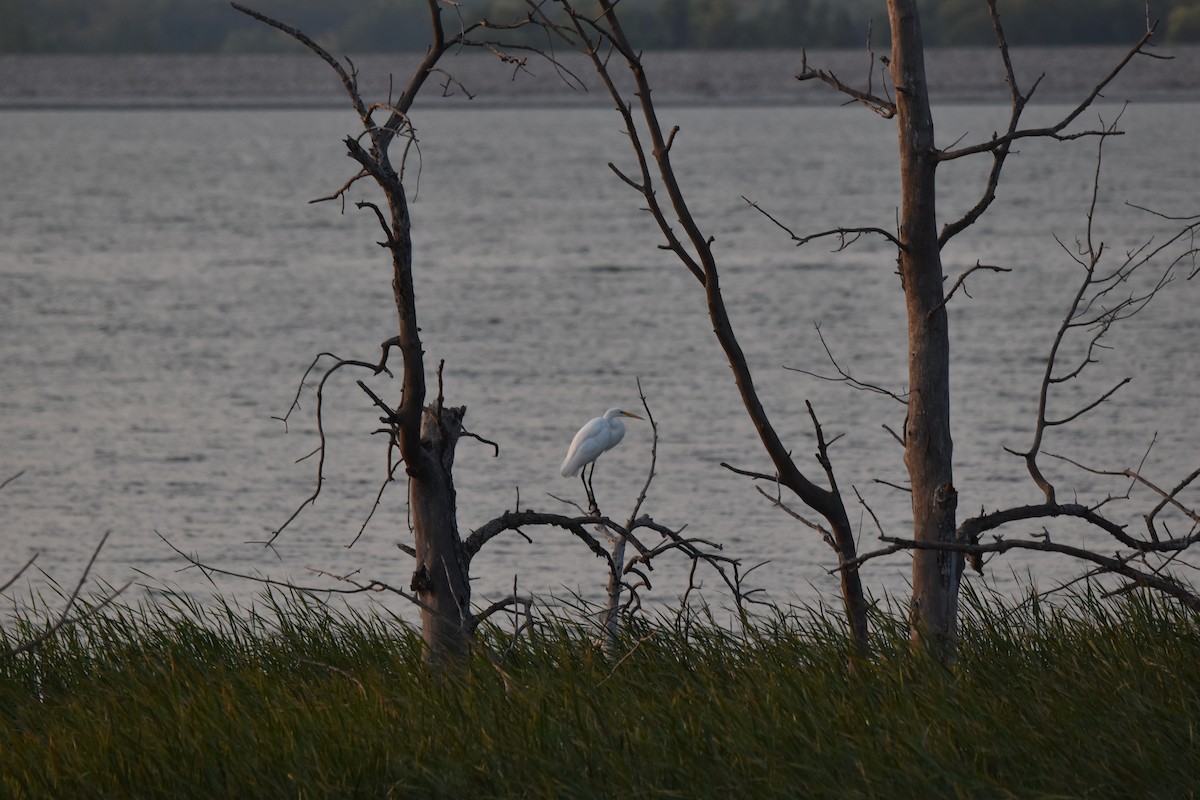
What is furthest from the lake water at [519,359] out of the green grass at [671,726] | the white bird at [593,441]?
the green grass at [671,726]

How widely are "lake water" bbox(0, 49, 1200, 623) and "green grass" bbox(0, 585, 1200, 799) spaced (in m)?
1.72

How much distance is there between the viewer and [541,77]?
2576 inches

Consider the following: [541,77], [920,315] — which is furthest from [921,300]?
[541,77]

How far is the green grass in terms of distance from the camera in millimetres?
4074

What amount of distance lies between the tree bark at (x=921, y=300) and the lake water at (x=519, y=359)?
6.63 ft

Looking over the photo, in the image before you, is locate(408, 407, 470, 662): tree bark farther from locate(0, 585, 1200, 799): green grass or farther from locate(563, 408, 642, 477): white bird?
locate(563, 408, 642, 477): white bird

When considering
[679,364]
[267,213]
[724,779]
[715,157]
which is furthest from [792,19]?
[724,779]

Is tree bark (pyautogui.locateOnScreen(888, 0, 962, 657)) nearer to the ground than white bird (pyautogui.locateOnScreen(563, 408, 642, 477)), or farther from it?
nearer to the ground

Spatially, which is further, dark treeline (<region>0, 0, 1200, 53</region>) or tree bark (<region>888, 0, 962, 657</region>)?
dark treeline (<region>0, 0, 1200, 53</region>)

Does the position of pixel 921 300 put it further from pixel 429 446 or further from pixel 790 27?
pixel 790 27

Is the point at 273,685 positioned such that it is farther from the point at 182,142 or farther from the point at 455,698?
the point at 182,142

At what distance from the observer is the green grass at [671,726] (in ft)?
13.4

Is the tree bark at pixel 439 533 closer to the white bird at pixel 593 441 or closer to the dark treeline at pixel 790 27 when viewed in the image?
the white bird at pixel 593 441

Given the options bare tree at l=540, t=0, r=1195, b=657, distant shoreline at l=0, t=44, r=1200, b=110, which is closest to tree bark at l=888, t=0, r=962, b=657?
bare tree at l=540, t=0, r=1195, b=657
